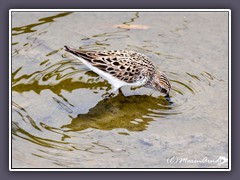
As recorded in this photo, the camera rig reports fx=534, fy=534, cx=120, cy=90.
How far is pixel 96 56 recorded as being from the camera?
1209 centimetres

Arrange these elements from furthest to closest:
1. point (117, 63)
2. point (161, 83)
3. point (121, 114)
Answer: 1. point (161, 83)
2. point (117, 63)
3. point (121, 114)

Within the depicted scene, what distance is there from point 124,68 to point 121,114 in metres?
1.07

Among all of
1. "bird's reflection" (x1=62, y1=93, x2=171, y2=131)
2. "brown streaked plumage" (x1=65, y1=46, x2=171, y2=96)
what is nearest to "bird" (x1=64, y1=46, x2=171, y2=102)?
"brown streaked plumage" (x1=65, y1=46, x2=171, y2=96)

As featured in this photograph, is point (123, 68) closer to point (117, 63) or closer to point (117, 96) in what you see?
point (117, 63)

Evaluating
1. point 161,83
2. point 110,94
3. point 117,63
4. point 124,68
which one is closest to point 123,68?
point 124,68

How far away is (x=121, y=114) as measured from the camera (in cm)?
1185

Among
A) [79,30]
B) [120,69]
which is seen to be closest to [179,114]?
[120,69]

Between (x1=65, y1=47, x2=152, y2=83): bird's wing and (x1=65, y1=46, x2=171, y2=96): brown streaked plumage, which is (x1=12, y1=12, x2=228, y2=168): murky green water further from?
(x1=65, y1=47, x2=152, y2=83): bird's wing

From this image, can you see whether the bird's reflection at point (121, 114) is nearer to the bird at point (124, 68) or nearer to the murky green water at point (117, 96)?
the murky green water at point (117, 96)

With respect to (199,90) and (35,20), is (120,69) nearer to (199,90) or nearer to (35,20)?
(199,90)

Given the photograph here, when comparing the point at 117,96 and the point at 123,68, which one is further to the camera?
the point at 117,96

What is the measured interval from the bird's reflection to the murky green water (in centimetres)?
2

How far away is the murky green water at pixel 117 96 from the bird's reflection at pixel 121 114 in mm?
22

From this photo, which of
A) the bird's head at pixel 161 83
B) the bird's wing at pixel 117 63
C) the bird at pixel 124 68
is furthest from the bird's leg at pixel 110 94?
the bird's head at pixel 161 83
